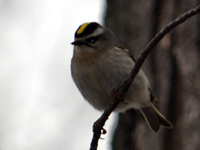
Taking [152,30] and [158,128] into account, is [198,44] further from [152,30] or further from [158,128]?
[158,128]

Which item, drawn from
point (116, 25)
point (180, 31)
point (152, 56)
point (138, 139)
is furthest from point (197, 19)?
point (138, 139)

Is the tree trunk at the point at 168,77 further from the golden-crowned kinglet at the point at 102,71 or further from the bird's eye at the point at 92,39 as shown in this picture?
the bird's eye at the point at 92,39

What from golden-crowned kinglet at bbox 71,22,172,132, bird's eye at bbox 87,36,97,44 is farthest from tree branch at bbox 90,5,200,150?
bird's eye at bbox 87,36,97,44

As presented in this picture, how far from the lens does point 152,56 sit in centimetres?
487

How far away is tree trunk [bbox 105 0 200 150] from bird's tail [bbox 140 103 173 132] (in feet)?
0.23

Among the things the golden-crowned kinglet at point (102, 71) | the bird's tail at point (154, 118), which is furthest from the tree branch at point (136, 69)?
the bird's tail at point (154, 118)

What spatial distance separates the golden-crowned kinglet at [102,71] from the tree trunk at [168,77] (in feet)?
0.49

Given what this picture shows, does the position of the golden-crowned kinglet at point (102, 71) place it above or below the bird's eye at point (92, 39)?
below

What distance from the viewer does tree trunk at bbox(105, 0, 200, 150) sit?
449 centimetres

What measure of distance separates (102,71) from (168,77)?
92 cm

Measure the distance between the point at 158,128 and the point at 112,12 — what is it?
173 centimetres

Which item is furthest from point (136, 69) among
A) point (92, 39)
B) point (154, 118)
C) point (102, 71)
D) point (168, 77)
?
point (154, 118)

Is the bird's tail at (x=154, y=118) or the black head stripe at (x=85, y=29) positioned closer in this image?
the black head stripe at (x=85, y=29)

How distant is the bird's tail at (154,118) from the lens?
456cm
